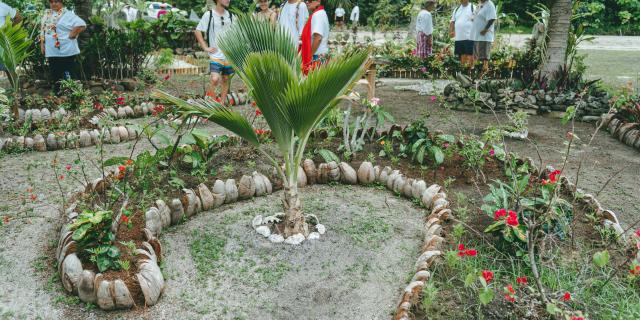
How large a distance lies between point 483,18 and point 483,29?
0.61 feet

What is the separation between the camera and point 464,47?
29.3 ft

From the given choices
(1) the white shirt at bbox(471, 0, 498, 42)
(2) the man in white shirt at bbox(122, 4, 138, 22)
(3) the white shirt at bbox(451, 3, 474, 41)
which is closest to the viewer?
(1) the white shirt at bbox(471, 0, 498, 42)

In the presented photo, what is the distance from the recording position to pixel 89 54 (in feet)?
27.9

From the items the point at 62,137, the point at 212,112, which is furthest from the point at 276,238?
the point at 62,137

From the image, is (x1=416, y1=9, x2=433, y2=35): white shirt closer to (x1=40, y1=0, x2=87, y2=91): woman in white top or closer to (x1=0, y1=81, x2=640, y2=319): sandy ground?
(x1=0, y1=81, x2=640, y2=319): sandy ground

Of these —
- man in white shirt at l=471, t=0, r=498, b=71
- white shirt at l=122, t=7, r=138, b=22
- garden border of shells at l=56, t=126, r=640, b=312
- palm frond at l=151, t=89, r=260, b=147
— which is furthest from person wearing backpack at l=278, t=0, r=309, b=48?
white shirt at l=122, t=7, r=138, b=22

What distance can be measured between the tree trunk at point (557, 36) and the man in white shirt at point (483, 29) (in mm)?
968

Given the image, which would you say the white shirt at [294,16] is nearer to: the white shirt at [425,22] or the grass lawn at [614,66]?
the white shirt at [425,22]

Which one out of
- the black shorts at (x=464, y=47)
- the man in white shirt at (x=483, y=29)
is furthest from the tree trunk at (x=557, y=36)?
the black shorts at (x=464, y=47)

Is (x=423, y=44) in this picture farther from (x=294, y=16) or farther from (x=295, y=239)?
(x=295, y=239)

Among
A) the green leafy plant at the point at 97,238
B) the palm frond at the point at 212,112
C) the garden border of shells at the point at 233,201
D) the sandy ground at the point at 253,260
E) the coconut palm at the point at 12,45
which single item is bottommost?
the sandy ground at the point at 253,260

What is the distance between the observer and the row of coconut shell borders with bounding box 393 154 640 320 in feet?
9.23

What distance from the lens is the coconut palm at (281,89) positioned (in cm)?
304

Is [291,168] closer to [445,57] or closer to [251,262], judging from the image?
[251,262]
